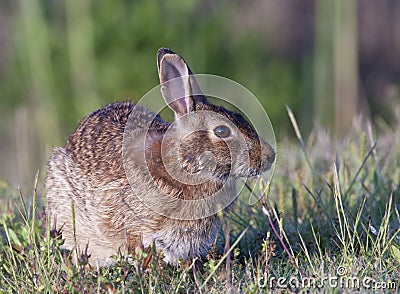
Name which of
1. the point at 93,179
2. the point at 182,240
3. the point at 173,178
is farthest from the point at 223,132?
the point at 93,179

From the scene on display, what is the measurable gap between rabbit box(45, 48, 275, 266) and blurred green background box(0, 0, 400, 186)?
7.14 meters

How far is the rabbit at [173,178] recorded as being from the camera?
12.4ft

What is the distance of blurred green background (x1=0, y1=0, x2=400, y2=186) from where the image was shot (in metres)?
11.9

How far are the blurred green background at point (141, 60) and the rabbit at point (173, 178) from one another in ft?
23.4

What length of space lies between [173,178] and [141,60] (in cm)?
929

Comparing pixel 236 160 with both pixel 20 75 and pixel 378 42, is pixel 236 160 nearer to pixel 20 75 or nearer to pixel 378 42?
pixel 20 75

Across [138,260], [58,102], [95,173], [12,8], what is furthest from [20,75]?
[138,260]

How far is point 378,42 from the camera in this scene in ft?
63.5

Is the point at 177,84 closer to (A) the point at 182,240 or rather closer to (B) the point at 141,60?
(A) the point at 182,240

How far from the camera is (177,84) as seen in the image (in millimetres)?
3861

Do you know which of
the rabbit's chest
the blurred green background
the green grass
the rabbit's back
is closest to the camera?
the green grass

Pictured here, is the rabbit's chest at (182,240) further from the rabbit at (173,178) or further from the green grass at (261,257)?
the green grass at (261,257)

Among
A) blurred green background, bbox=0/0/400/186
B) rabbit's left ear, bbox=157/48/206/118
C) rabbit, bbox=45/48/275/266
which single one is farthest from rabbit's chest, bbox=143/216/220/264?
blurred green background, bbox=0/0/400/186

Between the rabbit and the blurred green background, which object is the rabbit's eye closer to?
the rabbit
